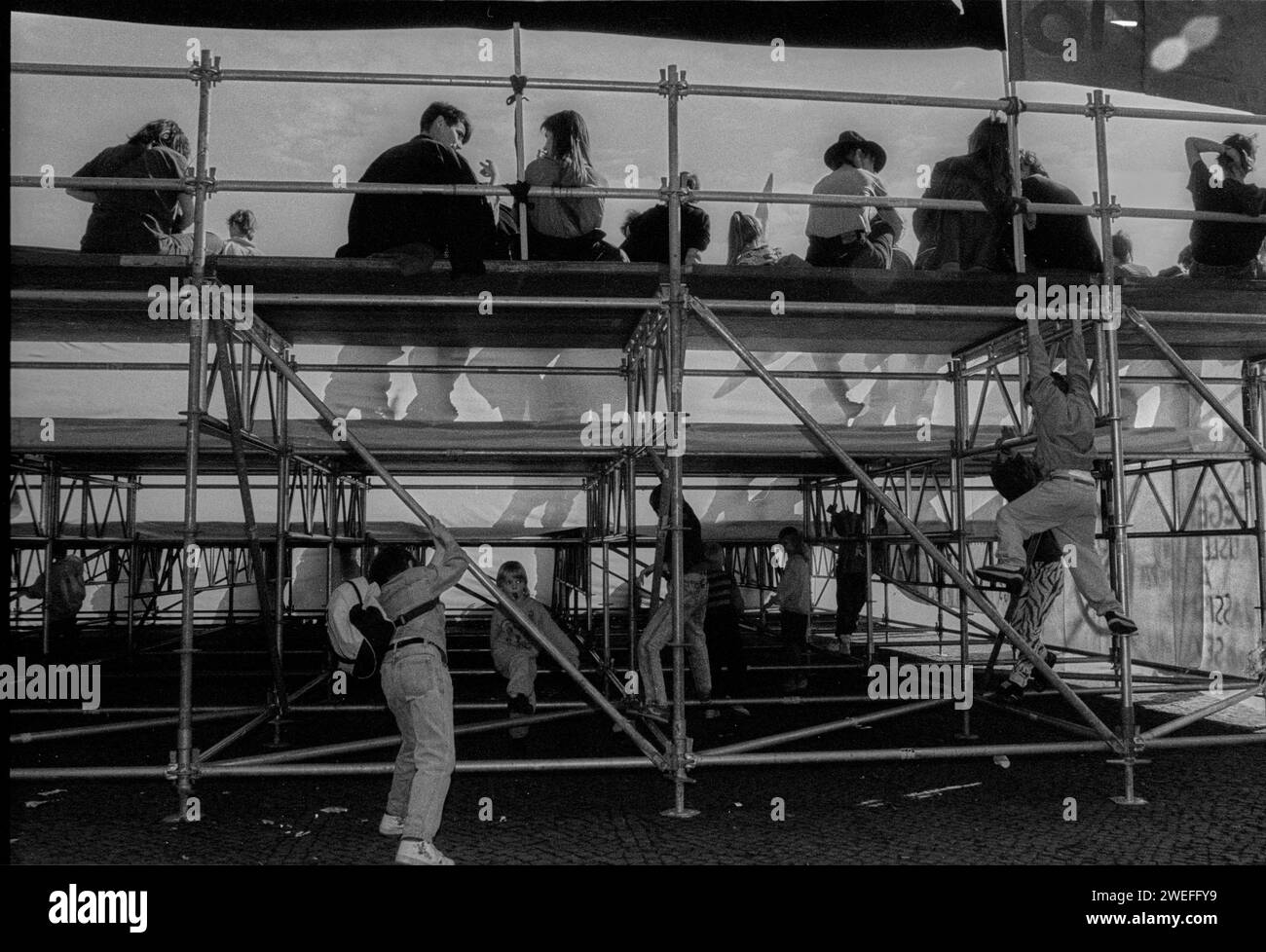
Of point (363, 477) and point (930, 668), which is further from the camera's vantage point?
point (363, 477)

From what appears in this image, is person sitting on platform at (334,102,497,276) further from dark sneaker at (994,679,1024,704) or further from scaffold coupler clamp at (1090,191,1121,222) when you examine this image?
dark sneaker at (994,679,1024,704)

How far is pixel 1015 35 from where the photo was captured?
6.14 m

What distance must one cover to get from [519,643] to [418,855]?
325 centimetres

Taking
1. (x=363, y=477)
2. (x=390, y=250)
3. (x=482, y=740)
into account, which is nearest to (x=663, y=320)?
(x=390, y=250)

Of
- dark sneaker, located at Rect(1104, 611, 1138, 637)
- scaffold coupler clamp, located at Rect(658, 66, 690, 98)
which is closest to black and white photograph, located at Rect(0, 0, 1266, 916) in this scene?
dark sneaker, located at Rect(1104, 611, 1138, 637)

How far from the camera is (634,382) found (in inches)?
287

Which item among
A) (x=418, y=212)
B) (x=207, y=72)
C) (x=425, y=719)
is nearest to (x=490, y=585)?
(x=425, y=719)

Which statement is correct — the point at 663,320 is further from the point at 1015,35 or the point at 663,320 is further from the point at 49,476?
the point at 49,476

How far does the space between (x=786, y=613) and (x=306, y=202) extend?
6232 millimetres

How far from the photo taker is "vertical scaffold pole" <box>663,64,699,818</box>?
5242 mm

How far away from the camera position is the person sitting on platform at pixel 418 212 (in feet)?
18.8

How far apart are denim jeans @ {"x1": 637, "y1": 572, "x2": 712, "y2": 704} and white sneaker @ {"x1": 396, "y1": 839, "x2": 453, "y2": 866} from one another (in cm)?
309

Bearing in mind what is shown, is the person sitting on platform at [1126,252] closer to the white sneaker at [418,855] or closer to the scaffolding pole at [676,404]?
the scaffolding pole at [676,404]

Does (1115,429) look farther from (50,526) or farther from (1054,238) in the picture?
(50,526)
